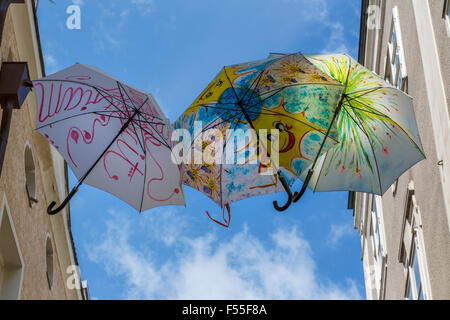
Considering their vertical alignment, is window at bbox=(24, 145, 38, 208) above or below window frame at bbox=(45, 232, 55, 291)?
above

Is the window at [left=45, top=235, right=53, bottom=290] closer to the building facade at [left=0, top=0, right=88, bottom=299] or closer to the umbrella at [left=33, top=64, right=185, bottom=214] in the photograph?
the building facade at [left=0, top=0, right=88, bottom=299]

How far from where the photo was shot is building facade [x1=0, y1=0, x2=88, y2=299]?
9867 mm

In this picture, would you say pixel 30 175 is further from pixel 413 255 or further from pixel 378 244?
pixel 378 244

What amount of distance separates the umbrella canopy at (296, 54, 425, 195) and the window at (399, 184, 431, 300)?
443 centimetres

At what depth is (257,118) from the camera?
8156mm

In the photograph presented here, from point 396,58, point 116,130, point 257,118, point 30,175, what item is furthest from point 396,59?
point 30,175

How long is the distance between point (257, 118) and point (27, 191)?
5.16 metres

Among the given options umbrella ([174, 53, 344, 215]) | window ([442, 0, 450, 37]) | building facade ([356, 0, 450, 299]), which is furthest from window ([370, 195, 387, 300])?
umbrella ([174, 53, 344, 215])

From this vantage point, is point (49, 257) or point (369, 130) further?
point (49, 257)

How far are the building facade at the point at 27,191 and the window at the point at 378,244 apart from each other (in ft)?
31.4

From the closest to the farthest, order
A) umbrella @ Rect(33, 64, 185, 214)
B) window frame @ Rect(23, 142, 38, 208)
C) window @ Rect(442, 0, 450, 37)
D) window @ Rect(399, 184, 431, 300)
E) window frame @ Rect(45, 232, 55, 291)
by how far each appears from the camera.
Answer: umbrella @ Rect(33, 64, 185, 214), window @ Rect(442, 0, 450, 37), window frame @ Rect(23, 142, 38, 208), window @ Rect(399, 184, 431, 300), window frame @ Rect(45, 232, 55, 291)
